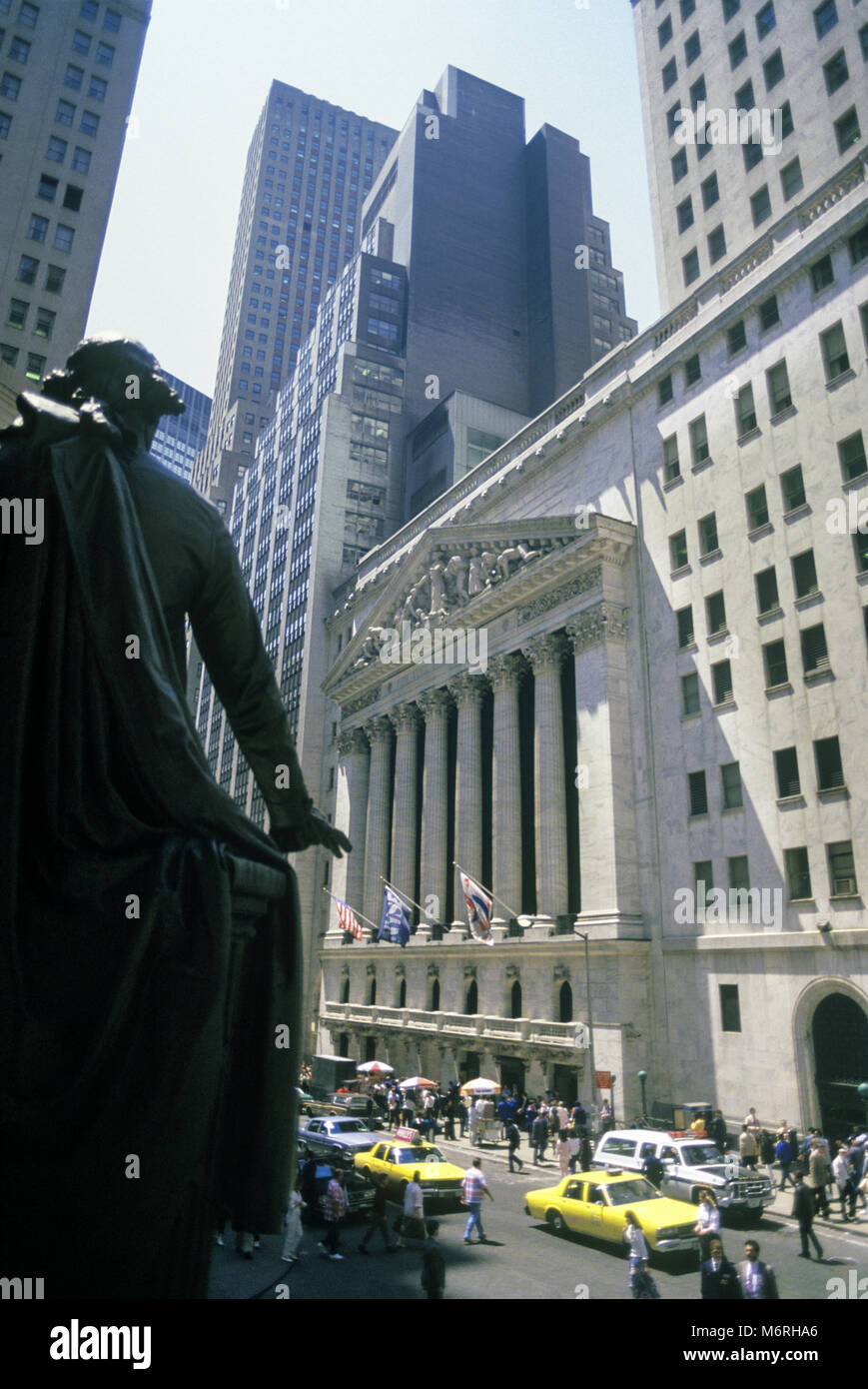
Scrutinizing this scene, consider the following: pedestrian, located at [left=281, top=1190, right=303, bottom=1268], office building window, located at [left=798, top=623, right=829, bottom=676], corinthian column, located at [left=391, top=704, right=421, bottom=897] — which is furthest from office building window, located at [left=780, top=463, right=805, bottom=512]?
corinthian column, located at [left=391, top=704, right=421, bottom=897]

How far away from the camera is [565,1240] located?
19062 mm

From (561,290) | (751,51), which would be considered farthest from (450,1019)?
(561,290)

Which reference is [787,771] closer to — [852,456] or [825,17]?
[852,456]

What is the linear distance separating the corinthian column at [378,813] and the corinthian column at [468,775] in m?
9.76

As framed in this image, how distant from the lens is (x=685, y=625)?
38.2 m

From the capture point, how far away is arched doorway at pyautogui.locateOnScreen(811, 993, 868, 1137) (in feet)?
93.5

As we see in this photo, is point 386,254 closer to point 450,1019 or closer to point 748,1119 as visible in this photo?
point 450,1019

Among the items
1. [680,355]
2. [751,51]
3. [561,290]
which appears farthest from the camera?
[561,290]

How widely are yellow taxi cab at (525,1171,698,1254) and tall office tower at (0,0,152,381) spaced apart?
48.9m

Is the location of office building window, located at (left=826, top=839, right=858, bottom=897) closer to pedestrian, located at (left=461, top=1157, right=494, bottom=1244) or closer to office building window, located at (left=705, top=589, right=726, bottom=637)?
office building window, located at (left=705, top=589, right=726, bottom=637)

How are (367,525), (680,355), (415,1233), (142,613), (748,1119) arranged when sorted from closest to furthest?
(142,613) < (415,1233) < (748,1119) < (680,355) < (367,525)

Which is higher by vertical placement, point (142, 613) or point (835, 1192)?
point (142, 613)

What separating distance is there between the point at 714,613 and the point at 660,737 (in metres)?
5.64

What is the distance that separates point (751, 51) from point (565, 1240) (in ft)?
170
